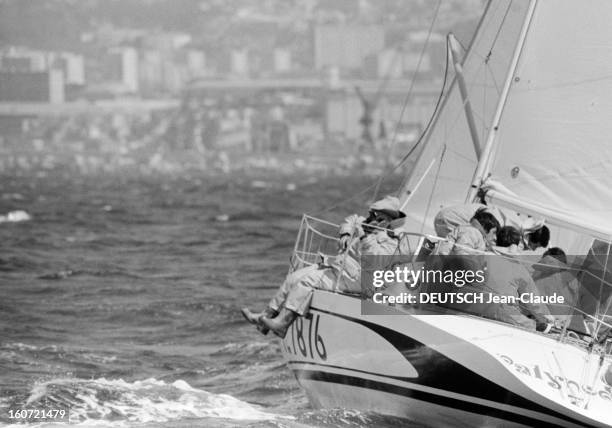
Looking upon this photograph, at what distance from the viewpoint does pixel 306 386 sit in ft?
28.7

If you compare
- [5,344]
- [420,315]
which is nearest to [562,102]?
[420,315]

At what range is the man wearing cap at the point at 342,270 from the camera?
8344 millimetres

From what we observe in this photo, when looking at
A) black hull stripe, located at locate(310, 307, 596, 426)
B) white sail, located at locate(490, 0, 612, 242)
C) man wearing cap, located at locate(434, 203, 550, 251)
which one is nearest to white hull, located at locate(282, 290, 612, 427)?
black hull stripe, located at locate(310, 307, 596, 426)

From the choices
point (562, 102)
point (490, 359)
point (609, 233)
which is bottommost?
point (490, 359)

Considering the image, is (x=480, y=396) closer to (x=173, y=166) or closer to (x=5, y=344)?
(x=5, y=344)

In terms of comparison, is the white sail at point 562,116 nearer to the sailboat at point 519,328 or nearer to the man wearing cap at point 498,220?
the sailboat at point 519,328

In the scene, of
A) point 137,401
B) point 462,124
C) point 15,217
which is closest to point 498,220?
point 137,401

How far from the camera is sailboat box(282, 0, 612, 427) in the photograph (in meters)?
7.38

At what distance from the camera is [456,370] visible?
7.48m

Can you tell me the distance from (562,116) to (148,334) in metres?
4.93

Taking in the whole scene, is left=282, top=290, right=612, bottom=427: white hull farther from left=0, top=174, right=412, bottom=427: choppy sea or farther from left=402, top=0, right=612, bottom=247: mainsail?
left=402, top=0, right=612, bottom=247: mainsail

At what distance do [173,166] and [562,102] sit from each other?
365ft

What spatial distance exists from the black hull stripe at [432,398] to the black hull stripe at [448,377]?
0.17 ft

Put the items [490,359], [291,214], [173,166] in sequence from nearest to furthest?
→ [490,359]
[291,214]
[173,166]
